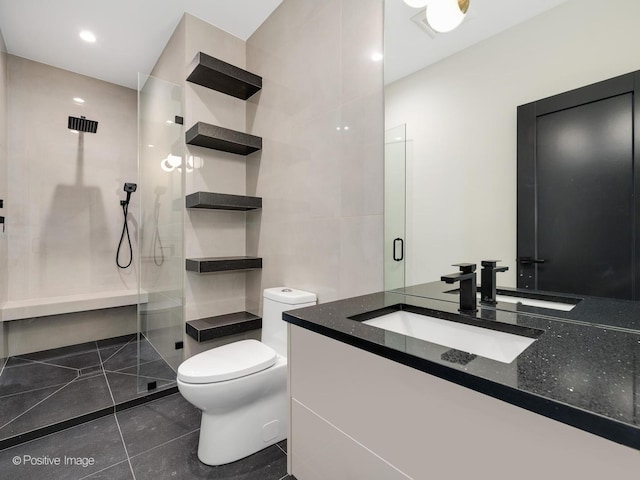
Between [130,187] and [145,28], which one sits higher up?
[145,28]

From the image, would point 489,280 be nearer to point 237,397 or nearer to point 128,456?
point 237,397

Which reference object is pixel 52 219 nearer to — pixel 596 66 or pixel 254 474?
pixel 254 474

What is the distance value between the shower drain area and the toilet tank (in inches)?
35.2

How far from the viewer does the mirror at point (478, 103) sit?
91cm

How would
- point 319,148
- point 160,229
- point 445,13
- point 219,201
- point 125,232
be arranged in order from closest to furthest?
point 445,13, point 319,148, point 219,201, point 160,229, point 125,232

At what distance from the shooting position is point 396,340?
2.49ft

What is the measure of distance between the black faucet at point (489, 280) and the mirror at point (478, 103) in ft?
0.09

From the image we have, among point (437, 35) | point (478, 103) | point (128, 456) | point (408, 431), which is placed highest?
point (437, 35)

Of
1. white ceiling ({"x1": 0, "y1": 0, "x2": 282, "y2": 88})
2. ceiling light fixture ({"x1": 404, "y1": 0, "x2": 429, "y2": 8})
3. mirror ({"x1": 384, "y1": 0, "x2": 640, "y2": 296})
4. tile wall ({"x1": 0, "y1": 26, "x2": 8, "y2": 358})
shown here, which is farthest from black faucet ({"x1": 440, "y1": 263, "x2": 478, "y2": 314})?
tile wall ({"x1": 0, "y1": 26, "x2": 8, "y2": 358})

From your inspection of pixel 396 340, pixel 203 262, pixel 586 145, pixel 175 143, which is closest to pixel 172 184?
pixel 175 143

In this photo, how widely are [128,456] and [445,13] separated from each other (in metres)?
2.44

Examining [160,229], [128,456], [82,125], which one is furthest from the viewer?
[82,125]

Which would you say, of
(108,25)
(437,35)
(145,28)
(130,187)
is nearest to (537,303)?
(437,35)

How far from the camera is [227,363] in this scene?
1.55 meters
